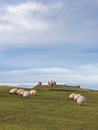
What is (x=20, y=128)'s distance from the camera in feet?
95.1

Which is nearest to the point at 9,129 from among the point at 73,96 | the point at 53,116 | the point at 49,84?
the point at 53,116

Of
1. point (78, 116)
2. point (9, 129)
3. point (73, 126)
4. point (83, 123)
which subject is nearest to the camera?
point (9, 129)

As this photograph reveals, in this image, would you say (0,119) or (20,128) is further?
(0,119)

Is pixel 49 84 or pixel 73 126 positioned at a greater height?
pixel 49 84

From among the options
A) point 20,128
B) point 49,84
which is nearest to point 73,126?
point 20,128

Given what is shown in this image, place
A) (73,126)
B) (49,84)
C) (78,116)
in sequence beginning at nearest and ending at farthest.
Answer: (73,126) < (78,116) < (49,84)

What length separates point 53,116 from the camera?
37719mm

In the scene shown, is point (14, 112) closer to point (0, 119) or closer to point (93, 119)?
point (0, 119)

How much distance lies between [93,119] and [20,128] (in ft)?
34.0

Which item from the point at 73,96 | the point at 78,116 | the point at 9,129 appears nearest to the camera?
the point at 9,129

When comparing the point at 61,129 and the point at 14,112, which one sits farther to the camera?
the point at 14,112

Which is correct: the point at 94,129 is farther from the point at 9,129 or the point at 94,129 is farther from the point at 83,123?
the point at 9,129

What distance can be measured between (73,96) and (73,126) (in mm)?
34382

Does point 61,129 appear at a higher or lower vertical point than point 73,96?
lower
